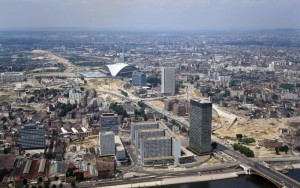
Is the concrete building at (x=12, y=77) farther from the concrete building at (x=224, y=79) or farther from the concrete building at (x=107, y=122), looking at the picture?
the concrete building at (x=107, y=122)

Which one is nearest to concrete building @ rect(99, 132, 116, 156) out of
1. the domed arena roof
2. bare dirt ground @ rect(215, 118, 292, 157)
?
bare dirt ground @ rect(215, 118, 292, 157)

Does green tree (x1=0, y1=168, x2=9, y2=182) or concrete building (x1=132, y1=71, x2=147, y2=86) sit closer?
green tree (x1=0, y1=168, x2=9, y2=182)

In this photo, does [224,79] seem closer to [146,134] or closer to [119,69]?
[119,69]

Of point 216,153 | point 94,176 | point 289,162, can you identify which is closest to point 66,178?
point 94,176

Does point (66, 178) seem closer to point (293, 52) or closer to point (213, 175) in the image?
point (213, 175)

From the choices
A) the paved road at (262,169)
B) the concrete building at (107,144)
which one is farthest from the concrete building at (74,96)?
the paved road at (262,169)

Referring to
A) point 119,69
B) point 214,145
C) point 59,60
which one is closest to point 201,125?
point 214,145

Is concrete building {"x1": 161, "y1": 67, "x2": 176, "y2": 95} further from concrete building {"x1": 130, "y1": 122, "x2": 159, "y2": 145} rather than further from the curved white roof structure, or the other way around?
concrete building {"x1": 130, "y1": 122, "x2": 159, "y2": 145}
